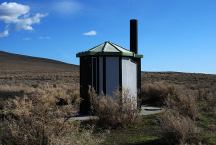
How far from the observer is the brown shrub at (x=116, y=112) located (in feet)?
50.6

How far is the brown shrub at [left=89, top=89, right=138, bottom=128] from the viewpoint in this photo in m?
15.4

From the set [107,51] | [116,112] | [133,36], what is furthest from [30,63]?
[116,112]

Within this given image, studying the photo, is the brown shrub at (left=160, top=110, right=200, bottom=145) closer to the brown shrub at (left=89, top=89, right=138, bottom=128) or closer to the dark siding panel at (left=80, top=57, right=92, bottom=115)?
the brown shrub at (left=89, top=89, right=138, bottom=128)

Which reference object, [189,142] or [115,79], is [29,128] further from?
[115,79]

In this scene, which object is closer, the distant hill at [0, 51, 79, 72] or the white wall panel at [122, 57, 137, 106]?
the white wall panel at [122, 57, 137, 106]

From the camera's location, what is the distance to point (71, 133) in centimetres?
926

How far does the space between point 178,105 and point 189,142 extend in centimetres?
586

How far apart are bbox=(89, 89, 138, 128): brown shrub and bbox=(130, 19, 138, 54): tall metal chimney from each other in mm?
7549

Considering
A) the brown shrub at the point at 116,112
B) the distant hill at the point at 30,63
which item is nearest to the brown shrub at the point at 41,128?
the brown shrub at the point at 116,112

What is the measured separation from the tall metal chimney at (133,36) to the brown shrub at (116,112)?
7.55 meters

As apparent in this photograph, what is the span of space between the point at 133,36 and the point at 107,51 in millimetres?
3693

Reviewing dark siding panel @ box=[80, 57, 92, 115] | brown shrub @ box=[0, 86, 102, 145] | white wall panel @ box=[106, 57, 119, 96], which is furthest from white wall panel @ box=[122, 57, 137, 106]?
brown shrub @ box=[0, 86, 102, 145]

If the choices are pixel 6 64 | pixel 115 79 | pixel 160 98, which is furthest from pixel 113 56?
pixel 6 64

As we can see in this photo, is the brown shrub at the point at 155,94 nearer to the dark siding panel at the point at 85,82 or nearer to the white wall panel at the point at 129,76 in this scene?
the white wall panel at the point at 129,76
